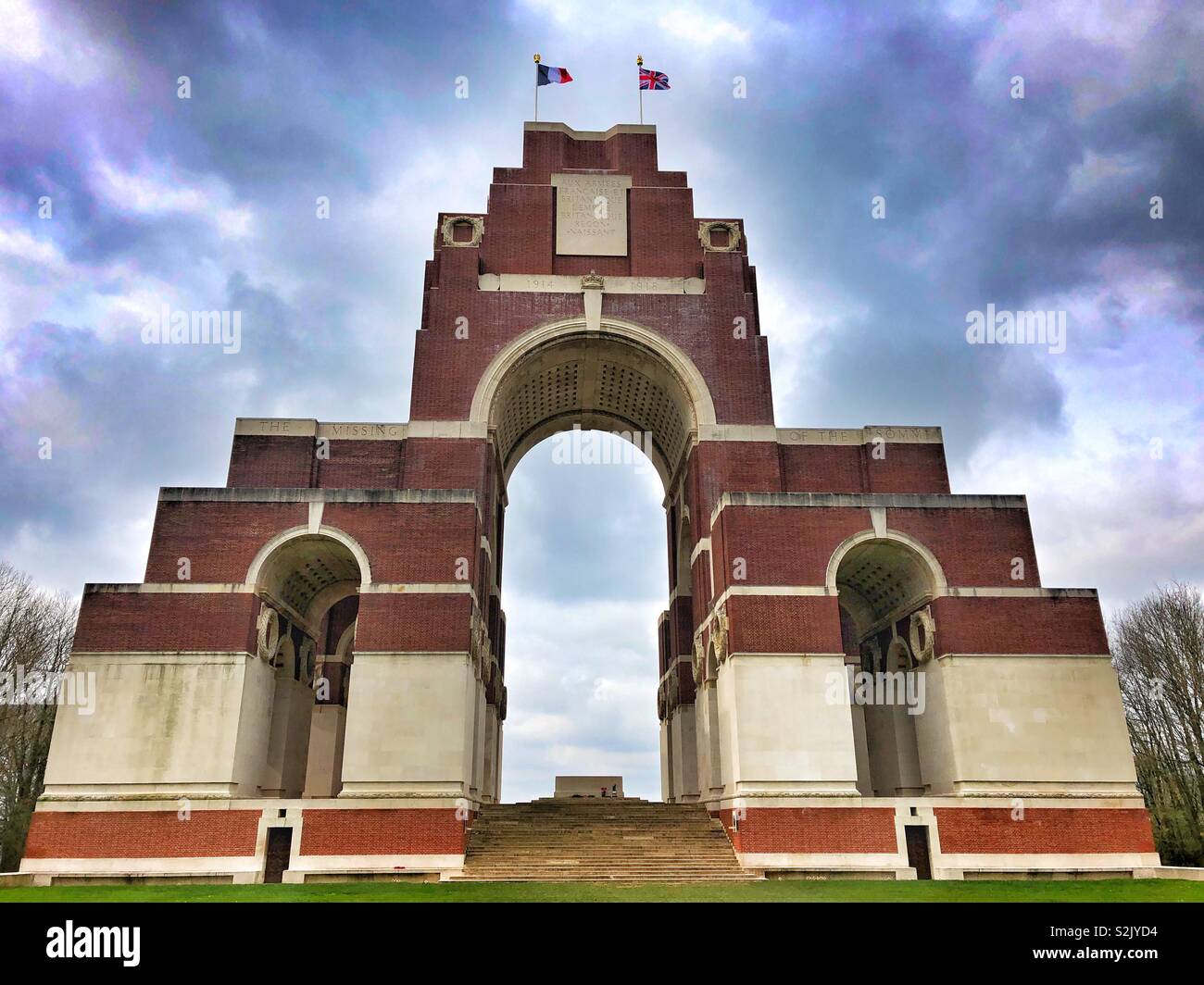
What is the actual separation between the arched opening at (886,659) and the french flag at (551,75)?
2322cm

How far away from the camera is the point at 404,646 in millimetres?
24391

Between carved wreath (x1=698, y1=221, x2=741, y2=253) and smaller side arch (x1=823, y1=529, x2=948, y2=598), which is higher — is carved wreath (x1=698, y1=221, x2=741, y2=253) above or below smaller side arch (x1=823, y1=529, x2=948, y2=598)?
above

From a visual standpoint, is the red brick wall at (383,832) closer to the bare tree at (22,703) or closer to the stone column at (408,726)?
the stone column at (408,726)

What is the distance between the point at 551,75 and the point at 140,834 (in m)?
31.4

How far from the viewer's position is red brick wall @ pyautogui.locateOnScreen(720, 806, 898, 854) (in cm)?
2244

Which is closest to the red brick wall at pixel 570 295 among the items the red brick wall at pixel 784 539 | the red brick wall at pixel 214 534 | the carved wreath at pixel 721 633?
the red brick wall at pixel 214 534

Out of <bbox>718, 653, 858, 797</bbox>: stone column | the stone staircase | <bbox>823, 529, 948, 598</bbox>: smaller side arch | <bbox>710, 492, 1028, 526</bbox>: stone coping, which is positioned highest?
<bbox>710, 492, 1028, 526</bbox>: stone coping

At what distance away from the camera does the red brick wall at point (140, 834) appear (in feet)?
71.5

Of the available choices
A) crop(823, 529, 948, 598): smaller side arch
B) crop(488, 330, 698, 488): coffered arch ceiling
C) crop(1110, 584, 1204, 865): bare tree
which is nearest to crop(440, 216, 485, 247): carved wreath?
crop(488, 330, 698, 488): coffered arch ceiling

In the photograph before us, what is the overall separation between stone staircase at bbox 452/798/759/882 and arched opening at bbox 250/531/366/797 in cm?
755

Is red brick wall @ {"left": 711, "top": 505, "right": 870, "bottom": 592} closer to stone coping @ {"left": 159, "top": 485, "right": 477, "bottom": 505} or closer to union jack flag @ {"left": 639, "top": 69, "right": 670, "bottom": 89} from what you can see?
stone coping @ {"left": 159, "top": 485, "right": 477, "bottom": 505}
